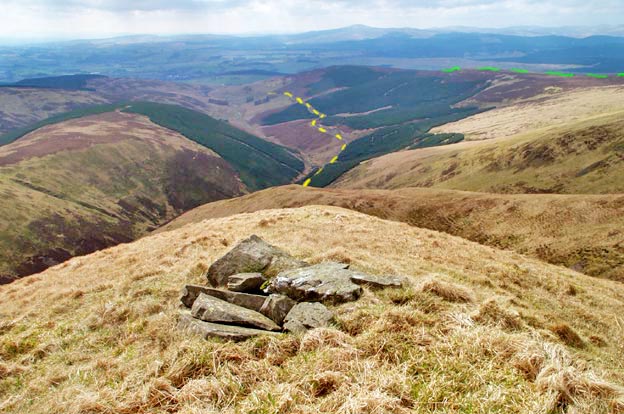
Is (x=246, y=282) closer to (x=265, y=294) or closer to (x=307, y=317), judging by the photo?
(x=265, y=294)

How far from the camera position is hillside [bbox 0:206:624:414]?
7793mm

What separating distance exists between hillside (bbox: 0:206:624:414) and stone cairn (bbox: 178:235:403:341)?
1.96 feet

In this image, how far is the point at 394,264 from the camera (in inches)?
765

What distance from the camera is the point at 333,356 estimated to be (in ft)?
30.5

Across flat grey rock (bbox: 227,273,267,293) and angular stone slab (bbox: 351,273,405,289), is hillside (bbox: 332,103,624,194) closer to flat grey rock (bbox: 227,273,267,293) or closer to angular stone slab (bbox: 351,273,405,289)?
angular stone slab (bbox: 351,273,405,289)

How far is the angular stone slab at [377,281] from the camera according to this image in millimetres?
14016

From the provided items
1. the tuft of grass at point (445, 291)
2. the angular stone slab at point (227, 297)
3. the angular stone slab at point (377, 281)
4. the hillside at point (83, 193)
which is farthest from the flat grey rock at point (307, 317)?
the hillside at point (83, 193)

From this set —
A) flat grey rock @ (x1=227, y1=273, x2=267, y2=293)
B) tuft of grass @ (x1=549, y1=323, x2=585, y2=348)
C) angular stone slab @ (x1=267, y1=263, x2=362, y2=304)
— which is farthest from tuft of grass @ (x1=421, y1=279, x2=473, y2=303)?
flat grey rock @ (x1=227, y1=273, x2=267, y2=293)

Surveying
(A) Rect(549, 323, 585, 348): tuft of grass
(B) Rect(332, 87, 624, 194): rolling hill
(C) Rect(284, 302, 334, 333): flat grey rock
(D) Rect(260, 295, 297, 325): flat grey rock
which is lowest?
(B) Rect(332, 87, 624, 194): rolling hill

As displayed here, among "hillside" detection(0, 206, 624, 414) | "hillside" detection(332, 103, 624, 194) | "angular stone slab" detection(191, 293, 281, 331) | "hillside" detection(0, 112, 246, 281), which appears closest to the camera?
"hillside" detection(0, 206, 624, 414)

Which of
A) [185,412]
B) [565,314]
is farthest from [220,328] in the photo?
[565,314]

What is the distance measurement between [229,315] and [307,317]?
Result: 2.49m

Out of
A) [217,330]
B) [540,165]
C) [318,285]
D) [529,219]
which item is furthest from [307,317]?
[540,165]

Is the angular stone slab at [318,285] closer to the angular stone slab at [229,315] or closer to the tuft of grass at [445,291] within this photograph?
the angular stone slab at [229,315]
